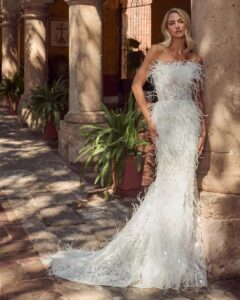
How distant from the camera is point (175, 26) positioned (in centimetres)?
357

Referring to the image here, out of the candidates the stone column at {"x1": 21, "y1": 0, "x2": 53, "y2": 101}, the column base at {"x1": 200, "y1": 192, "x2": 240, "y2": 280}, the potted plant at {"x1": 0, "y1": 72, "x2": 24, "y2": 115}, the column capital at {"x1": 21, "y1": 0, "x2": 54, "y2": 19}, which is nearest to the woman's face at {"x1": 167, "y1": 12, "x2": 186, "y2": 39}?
the column base at {"x1": 200, "y1": 192, "x2": 240, "y2": 280}

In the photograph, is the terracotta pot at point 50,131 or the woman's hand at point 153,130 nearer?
the woman's hand at point 153,130

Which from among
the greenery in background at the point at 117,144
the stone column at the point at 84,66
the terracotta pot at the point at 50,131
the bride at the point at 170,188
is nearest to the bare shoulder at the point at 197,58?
the bride at the point at 170,188

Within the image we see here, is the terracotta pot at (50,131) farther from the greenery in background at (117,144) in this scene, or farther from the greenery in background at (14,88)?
the greenery in background at (117,144)

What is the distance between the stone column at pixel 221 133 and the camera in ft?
11.7

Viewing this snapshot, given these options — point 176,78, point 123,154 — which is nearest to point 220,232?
point 176,78

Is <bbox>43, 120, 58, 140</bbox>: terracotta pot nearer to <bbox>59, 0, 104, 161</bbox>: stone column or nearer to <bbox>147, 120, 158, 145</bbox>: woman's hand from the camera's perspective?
<bbox>59, 0, 104, 161</bbox>: stone column

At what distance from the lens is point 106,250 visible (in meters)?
3.89

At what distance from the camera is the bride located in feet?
11.8

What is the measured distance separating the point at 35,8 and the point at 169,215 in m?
8.74

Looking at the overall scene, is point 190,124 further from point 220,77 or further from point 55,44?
point 55,44

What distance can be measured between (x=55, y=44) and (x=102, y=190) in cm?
1287

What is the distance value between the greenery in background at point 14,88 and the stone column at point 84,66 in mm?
5930

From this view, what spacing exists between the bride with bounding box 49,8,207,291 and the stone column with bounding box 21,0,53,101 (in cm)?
835
